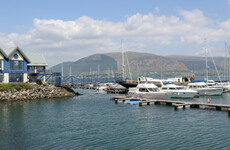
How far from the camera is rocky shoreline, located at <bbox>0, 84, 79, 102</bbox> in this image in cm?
5747

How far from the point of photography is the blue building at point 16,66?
6094 cm

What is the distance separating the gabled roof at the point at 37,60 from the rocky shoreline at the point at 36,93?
24.0 ft

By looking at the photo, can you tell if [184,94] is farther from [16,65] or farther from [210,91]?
[16,65]

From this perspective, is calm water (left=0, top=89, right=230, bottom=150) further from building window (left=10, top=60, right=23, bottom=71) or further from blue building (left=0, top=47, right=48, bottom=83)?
building window (left=10, top=60, right=23, bottom=71)

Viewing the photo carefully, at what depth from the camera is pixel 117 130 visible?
93.6ft

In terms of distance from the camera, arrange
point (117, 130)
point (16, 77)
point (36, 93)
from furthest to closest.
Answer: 1. point (16, 77)
2. point (36, 93)
3. point (117, 130)

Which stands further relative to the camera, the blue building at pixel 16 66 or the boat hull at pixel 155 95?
the blue building at pixel 16 66

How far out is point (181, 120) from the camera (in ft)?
111

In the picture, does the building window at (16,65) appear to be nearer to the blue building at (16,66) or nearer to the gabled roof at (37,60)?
the blue building at (16,66)

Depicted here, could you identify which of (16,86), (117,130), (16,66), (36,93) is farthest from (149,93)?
(16,66)

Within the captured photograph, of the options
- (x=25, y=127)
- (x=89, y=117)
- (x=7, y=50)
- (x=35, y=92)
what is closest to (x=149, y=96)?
(x=89, y=117)

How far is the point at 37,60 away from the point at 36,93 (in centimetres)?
1271

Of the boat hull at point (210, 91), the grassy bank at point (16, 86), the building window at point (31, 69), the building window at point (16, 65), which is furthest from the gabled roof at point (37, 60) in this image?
the boat hull at point (210, 91)

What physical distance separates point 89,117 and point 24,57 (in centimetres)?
3639
